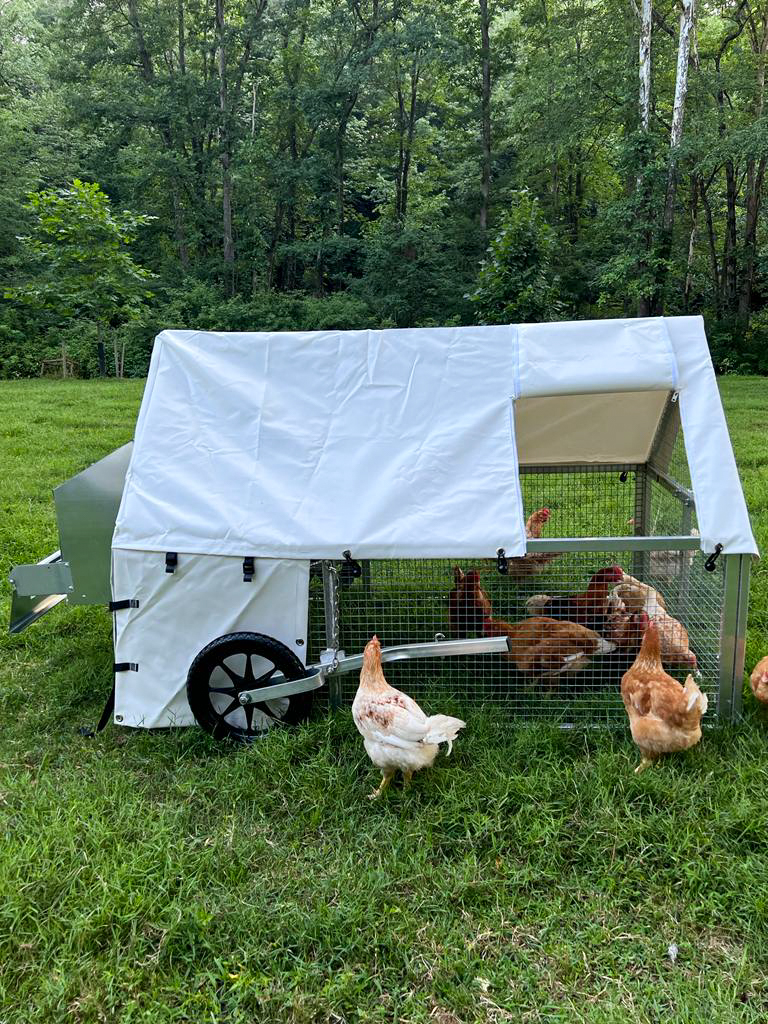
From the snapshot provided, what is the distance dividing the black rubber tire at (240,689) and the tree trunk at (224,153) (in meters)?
22.7

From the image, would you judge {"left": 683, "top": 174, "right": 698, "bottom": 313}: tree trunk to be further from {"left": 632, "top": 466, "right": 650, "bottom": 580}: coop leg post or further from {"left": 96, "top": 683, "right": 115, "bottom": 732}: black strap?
{"left": 96, "top": 683, "right": 115, "bottom": 732}: black strap

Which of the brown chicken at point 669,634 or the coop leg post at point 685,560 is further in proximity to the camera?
the coop leg post at point 685,560

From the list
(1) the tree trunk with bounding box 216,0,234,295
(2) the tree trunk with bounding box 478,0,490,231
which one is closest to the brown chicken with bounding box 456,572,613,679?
(2) the tree trunk with bounding box 478,0,490,231

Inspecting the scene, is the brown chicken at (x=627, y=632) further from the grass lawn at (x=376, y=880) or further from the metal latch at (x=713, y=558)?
the metal latch at (x=713, y=558)

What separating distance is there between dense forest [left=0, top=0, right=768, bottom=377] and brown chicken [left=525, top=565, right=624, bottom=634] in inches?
553

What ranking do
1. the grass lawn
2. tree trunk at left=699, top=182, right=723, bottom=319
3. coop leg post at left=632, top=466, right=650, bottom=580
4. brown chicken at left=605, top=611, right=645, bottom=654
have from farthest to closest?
tree trunk at left=699, top=182, right=723, bottom=319 → coop leg post at left=632, top=466, right=650, bottom=580 → brown chicken at left=605, top=611, right=645, bottom=654 → the grass lawn

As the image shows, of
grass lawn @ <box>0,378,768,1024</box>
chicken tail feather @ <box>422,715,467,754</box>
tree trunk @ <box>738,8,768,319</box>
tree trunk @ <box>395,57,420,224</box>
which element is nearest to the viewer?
grass lawn @ <box>0,378,768,1024</box>

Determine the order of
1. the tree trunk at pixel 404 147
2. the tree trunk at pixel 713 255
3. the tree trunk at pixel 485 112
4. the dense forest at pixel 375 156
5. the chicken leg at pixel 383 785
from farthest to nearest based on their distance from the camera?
the tree trunk at pixel 404 147 < the tree trunk at pixel 485 112 < the tree trunk at pixel 713 255 < the dense forest at pixel 375 156 < the chicken leg at pixel 383 785

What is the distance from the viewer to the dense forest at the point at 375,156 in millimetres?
18453

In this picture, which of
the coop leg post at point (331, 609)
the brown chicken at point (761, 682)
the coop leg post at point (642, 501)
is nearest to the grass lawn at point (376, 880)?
the brown chicken at point (761, 682)

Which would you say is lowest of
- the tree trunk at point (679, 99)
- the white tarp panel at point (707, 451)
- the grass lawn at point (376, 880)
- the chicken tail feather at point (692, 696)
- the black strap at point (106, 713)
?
the grass lawn at point (376, 880)

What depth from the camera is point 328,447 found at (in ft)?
11.4

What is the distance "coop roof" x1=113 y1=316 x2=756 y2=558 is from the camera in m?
3.18

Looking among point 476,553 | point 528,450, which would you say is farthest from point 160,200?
point 476,553
